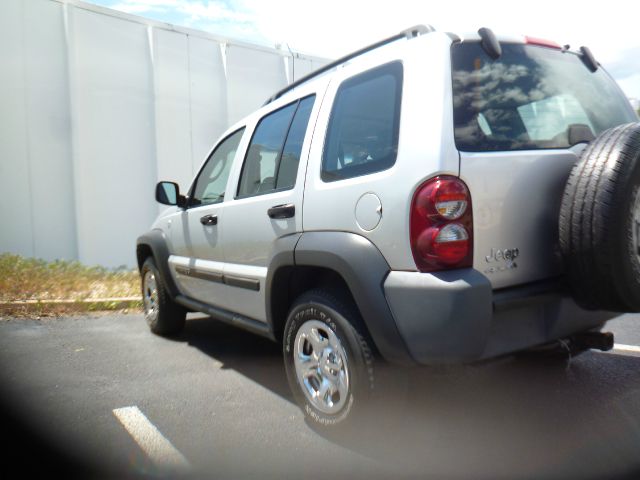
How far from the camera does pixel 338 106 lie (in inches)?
108

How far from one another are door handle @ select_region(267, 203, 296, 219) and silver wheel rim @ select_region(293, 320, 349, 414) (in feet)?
1.95

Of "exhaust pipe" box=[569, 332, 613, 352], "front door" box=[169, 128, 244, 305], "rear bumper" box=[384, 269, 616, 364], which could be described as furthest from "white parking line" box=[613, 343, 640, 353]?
"front door" box=[169, 128, 244, 305]

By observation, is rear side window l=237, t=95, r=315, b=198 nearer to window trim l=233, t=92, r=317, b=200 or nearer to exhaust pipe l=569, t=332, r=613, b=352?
window trim l=233, t=92, r=317, b=200

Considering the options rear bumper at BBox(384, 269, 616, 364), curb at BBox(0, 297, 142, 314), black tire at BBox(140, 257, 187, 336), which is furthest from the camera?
curb at BBox(0, 297, 142, 314)

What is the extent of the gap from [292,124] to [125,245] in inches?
231

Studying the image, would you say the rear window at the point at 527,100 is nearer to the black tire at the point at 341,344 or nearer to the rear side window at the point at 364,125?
the rear side window at the point at 364,125

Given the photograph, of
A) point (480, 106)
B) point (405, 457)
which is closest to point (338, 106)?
point (480, 106)

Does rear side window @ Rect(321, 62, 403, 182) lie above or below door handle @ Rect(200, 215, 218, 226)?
above

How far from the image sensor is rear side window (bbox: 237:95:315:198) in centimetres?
298

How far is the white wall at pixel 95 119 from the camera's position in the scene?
7.28 metres

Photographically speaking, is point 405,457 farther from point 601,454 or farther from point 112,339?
point 112,339

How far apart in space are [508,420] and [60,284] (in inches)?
227

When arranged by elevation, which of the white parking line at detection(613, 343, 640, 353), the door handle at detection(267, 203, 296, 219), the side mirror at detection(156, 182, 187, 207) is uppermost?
the side mirror at detection(156, 182, 187, 207)

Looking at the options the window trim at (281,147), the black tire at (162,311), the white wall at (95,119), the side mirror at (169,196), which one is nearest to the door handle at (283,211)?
the window trim at (281,147)
